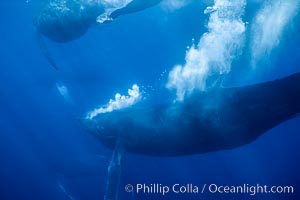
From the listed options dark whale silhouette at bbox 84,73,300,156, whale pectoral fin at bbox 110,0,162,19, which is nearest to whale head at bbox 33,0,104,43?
whale pectoral fin at bbox 110,0,162,19

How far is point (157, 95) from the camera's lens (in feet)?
90.2

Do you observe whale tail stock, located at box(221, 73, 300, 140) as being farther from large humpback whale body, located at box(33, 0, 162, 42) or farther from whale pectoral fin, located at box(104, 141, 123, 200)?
large humpback whale body, located at box(33, 0, 162, 42)

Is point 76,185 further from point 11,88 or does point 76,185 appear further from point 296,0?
point 296,0

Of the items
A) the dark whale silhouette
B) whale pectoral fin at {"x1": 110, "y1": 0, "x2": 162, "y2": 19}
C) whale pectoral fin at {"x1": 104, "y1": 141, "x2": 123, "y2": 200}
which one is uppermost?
whale pectoral fin at {"x1": 110, "y1": 0, "x2": 162, "y2": 19}

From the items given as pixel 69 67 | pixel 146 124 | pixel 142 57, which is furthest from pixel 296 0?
pixel 69 67

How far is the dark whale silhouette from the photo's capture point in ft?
20.8

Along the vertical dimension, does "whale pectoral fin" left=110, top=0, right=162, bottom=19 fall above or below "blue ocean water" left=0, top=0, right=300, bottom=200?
below

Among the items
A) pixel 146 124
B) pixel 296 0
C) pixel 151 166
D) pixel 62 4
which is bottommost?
pixel 146 124

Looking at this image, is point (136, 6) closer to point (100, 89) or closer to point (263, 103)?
point (263, 103)

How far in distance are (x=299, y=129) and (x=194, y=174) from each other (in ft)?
58.1

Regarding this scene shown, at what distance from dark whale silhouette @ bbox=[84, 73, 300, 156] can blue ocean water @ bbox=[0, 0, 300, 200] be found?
11.4 m

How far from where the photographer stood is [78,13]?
10625 mm

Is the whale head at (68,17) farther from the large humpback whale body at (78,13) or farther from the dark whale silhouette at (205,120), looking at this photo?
the dark whale silhouette at (205,120)

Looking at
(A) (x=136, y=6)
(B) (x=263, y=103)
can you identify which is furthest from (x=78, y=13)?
(B) (x=263, y=103)
